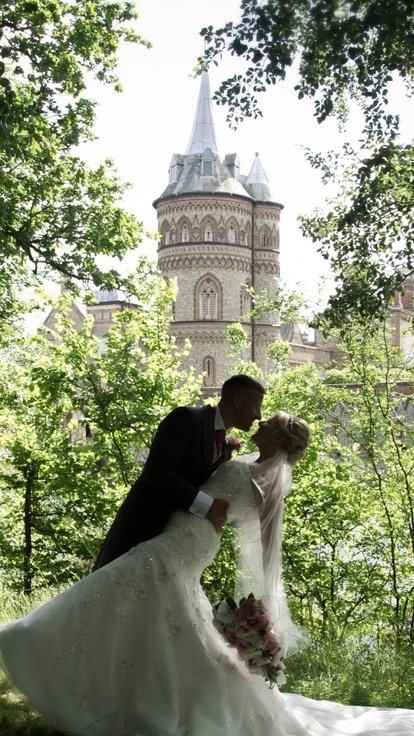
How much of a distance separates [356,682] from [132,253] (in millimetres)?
8418

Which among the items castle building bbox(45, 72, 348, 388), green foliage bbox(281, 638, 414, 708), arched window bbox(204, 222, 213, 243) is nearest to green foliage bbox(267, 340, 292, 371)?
green foliage bbox(281, 638, 414, 708)

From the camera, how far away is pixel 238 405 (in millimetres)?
3971

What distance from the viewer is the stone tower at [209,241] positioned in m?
58.3

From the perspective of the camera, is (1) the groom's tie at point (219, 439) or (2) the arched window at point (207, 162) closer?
(1) the groom's tie at point (219, 439)

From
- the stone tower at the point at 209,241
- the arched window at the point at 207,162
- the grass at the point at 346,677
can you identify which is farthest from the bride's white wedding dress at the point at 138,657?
the arched window at the point at 207,162

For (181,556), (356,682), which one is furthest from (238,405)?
(356,682)

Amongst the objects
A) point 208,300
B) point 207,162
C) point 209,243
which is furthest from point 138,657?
point 207,162

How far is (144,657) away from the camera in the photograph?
146 inches

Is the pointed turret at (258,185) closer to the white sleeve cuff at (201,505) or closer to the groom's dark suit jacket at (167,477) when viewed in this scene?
the groom's dark suit jacket at (167,477)

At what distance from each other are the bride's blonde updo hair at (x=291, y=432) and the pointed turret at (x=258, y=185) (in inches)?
2306

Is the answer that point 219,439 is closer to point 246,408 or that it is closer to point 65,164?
point 246,408

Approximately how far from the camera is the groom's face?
3949 mm

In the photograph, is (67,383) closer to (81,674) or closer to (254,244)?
(81,674)

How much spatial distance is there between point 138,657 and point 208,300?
183 ft
